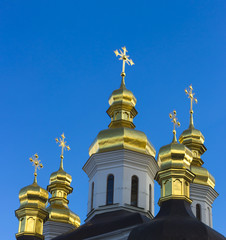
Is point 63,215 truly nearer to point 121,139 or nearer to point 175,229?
point 121,139

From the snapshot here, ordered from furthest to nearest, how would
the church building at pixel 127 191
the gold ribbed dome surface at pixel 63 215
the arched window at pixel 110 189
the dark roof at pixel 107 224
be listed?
the gold ribbed dome surface at pixel 63 215
the arched window at pixel 110 189
the dark roof at pixel 107 224
the church building at pixel 127 191

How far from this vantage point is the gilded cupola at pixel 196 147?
2416cm

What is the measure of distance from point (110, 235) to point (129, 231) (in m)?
0.57

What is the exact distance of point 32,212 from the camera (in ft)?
70.8

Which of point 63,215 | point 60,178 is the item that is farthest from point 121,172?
point 60,178

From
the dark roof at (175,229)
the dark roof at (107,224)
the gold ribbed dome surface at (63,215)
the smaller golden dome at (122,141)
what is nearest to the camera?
the dark roof at (175,229)

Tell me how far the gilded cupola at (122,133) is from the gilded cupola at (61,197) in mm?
4229

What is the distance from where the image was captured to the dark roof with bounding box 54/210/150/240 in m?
18.8

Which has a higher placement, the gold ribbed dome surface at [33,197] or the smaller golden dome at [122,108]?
the smaller golden dome at [122,108]

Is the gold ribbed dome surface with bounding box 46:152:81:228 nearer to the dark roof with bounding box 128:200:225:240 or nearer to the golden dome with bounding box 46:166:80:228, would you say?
the golden dome with bounding box 46:166:80:228

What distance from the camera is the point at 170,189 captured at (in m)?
18.3

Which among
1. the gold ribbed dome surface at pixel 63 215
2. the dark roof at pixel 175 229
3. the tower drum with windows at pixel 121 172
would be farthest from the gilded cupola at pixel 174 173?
the gold ribbed dome surface at pixel 63 215

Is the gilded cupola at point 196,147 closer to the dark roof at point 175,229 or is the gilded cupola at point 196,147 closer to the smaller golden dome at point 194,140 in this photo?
the smaller golden dome at point 194,140

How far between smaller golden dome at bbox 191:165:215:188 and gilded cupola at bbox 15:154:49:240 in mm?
5452
